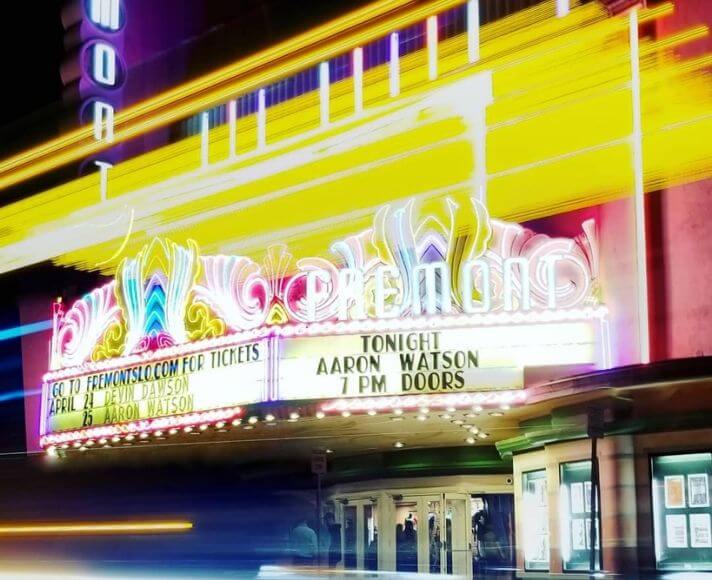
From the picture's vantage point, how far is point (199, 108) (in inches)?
1028

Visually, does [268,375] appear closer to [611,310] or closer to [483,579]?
[611,310]

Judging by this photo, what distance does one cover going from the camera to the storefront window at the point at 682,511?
13852 mm

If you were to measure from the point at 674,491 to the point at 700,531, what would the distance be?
0.66 meters

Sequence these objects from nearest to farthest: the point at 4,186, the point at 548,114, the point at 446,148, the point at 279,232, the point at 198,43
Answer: the point at 548,114 < the point at 446,148 < the point at 279,232 < the point at 198,43 < the point at 4,186

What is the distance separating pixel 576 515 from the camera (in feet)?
51.7

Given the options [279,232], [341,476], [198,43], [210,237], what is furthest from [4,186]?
[341,476]

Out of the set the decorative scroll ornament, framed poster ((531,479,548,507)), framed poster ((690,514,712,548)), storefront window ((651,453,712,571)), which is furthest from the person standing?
framed poster ((690,514,712,548))

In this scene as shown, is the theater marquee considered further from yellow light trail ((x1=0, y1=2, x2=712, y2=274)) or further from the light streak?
the light streak

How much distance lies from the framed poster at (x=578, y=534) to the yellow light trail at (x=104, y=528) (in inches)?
231

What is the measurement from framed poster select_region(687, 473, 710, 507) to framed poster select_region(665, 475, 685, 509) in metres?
0.10

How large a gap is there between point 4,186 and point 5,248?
7.42 ft

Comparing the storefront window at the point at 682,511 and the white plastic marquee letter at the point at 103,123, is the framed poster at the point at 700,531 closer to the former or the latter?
the storefront window at the point at 682,511

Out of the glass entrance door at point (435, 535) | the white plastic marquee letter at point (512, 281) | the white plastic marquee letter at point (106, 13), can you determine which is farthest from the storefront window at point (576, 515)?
the white plastic marquee letter at point (106, 13)

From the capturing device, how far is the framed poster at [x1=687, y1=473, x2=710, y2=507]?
14.0 metres
